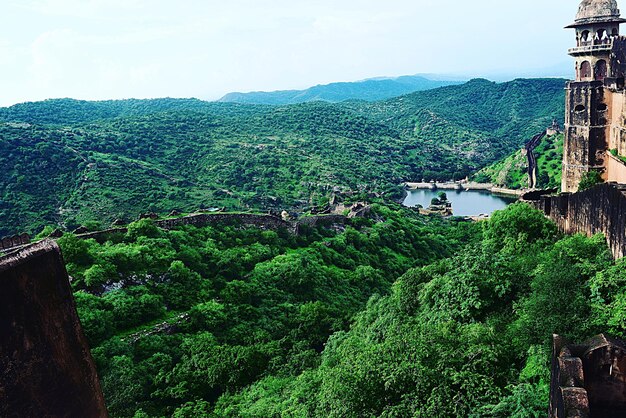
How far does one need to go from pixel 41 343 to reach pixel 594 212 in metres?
18.3

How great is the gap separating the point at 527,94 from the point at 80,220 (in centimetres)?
16765

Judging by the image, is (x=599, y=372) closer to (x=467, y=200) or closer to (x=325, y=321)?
(x=325, y=321)

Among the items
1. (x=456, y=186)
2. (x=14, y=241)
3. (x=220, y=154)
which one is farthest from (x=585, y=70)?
(x=456, y=186)

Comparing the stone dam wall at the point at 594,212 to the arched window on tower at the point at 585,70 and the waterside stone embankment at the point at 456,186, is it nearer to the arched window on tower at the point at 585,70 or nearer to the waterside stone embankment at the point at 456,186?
the arched window on tower at the point at 585,70

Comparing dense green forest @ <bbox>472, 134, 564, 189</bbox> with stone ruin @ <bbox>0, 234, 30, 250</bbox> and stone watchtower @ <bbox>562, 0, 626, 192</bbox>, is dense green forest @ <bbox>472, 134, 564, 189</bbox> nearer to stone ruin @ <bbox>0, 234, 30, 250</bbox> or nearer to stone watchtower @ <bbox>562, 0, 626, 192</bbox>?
stone watchtower @ <bbox>562, 0, 626, 192</bbox>

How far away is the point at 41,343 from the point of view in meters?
4.17

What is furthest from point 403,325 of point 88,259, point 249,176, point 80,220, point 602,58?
point 249,176

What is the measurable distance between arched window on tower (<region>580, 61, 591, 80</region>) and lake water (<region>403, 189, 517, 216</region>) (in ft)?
168

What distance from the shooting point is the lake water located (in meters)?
86.9

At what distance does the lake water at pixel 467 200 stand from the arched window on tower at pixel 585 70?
5134cm

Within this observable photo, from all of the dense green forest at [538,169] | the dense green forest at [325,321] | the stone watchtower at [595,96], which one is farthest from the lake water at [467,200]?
the dense green forest at [325,321]

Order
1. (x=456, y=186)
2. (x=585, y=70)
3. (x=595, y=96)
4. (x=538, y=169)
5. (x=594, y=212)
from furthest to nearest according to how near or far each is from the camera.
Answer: (x=456, y=186) → (x=538, y=169) → (x=585, y=70) → (x=595, y=96) → (x=594, y=212)

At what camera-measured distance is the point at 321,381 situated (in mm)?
16625

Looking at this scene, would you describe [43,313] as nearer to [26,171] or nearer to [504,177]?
[26,171]
